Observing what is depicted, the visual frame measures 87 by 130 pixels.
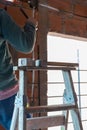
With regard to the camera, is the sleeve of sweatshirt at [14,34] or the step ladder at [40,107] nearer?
the step ladder at [40,107]

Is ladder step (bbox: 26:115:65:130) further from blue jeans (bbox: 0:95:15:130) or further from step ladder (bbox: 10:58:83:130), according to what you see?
blue jeans (bbox: 0:95:15:130)

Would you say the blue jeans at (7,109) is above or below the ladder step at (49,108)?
below

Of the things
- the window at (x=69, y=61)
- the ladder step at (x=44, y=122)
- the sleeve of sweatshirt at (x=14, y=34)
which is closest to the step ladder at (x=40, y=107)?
the ladder step at (x=44, y=122)

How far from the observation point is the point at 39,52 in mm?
2777

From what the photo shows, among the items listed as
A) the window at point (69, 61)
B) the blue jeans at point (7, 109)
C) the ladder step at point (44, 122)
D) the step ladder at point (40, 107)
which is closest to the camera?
the step ladder at point (40, 107)

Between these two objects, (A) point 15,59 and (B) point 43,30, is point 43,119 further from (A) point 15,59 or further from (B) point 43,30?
(B) point 43,30

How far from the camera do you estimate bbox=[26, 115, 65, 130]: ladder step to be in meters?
1.62

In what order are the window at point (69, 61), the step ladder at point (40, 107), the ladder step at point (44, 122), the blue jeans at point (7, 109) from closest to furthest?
1. the step ladder at point (40, 107)
2. the ladder step at point (44, 122)
3. the blue jeans at point (7, 109)
4. the window at point (69, 61)

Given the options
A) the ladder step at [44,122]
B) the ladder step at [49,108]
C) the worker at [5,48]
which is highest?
the worker at [5,48]

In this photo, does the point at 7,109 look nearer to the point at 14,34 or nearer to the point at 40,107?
the point at 40,107

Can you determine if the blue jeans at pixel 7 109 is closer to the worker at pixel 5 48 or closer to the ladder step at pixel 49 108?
the worker at pixel 5 48

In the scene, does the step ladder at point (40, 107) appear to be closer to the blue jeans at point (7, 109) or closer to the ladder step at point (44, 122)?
the ladder step at point (44, 122)

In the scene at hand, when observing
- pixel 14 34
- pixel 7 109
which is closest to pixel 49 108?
pixel 7 109

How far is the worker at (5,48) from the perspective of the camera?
5.57 ft
